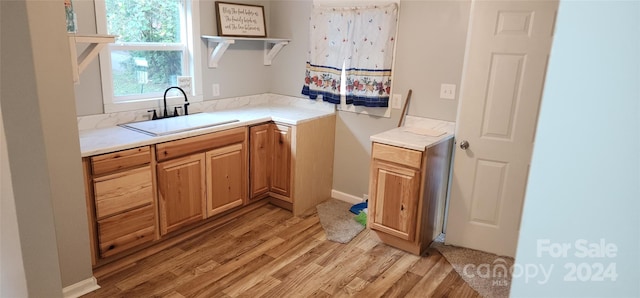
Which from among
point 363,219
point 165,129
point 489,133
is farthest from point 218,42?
point 489,133

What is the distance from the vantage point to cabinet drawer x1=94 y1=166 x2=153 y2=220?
248cm

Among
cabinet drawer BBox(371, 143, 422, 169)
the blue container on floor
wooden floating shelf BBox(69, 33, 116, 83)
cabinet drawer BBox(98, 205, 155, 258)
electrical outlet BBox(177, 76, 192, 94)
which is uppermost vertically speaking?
wooden floating shelf BBox(69, 33, 116, 83)

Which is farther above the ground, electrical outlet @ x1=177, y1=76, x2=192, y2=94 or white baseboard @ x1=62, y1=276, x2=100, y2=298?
electrical outlet @ x1=177, y1=76, x2=192, y2=94

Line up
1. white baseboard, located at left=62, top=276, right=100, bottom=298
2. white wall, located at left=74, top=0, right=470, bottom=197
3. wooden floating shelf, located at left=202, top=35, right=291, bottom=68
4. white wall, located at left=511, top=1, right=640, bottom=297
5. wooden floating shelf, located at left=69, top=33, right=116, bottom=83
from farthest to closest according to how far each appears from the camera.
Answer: wooden floating shelf, located at left=202, top=35, right=291, bottom=68
white wall, located at left=74, top=0, right=470, bottom=197
white baseboard, located at left=62, top=276, right=100, bottom=298
wooden floating shelf, located at left=69, top=33, right=116, bottom=83
white wall, located at left=511, top=1, right=640, bottom=297

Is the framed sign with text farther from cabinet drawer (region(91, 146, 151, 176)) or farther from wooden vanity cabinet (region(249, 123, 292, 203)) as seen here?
cabinet drawer (region(91, 146, 151, 176))

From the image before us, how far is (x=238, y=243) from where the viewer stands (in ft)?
10.3

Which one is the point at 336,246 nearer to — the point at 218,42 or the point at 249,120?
the point at 249,120

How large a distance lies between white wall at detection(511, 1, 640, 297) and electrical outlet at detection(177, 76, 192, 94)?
125 inches

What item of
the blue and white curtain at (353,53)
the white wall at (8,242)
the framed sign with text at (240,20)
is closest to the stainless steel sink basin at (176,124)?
the framed sign with text at (240,20)

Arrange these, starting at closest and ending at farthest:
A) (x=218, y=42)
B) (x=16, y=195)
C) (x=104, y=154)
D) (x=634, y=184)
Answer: (x=634, y=184) < (x=16, y=195) < (x=104, y=154) < (x=218, y=42)

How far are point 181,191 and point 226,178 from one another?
16.3 inches

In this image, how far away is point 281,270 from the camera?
2799 millimetres

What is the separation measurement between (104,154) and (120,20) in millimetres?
1120

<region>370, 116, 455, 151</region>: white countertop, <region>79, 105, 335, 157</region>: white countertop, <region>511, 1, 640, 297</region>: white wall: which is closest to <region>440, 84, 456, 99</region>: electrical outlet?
<region>370, 116, 455, 151</region>: white countertop
